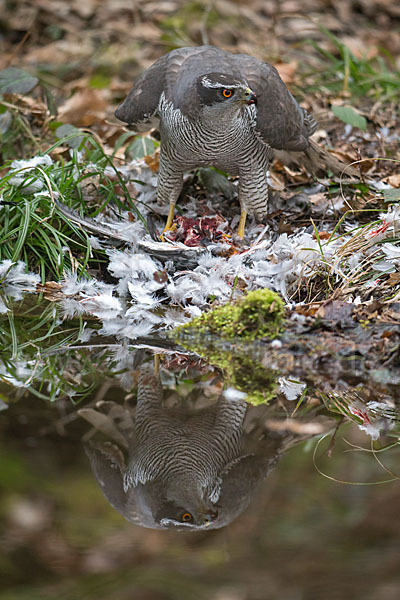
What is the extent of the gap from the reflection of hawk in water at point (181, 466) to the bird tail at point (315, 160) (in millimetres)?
2767

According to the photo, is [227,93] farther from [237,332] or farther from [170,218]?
[237,332]

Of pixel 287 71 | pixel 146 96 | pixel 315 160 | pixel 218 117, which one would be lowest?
pixel 287 71

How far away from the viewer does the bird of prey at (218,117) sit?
3.90 metres

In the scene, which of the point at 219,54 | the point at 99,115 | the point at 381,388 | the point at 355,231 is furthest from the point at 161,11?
the point at 381,388

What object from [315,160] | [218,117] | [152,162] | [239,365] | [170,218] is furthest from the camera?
[152,162]

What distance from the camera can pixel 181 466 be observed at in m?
2.21

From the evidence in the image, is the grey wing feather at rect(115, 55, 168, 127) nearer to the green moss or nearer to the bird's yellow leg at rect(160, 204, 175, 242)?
the bird's yellow leg at rect(160, 204, 175, 242)

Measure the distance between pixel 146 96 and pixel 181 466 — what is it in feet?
8.90

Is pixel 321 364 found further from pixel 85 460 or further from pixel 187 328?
pixel 85 460

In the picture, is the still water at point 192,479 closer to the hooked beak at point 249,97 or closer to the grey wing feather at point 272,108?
the hooked beak at point 249,97

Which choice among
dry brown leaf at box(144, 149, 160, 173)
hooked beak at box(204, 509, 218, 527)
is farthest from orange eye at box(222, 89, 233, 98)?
hooked beak at box(204, 509, 218, 527)

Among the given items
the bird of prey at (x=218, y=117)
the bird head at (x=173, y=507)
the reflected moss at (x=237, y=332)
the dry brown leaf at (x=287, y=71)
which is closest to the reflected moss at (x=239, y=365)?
the reflected moss at (x=237, y=332)

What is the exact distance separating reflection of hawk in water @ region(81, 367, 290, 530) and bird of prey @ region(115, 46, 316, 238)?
192 cm

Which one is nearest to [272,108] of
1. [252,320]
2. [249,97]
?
[249,97]
